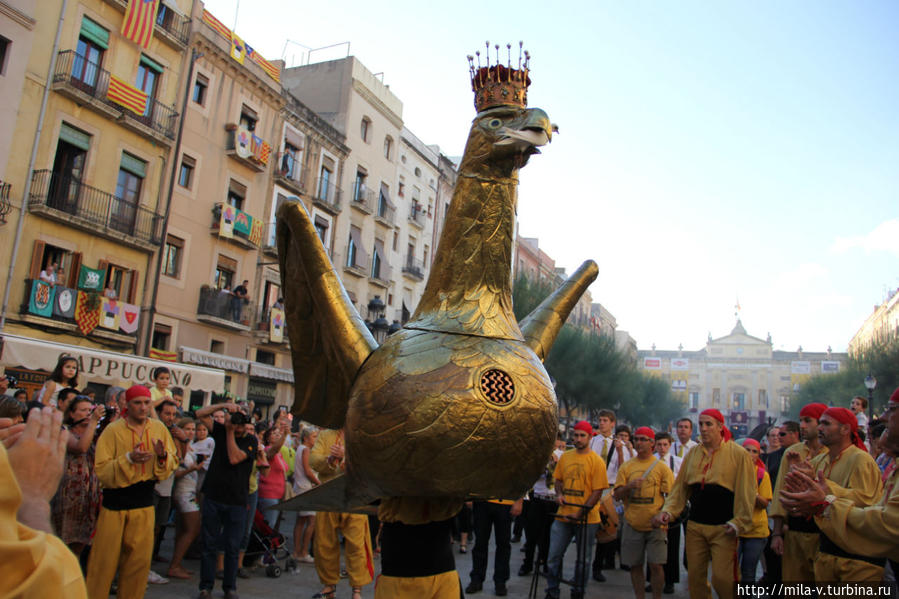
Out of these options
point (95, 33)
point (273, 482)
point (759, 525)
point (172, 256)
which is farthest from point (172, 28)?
point (759, 525)

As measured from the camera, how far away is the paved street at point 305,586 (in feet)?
20.3

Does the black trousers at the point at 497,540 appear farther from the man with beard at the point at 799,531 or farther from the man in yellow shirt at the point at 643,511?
the man with beard at the point at 799,531

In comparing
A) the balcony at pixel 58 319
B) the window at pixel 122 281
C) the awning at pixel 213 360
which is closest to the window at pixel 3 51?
the balcony at pixel 58 319

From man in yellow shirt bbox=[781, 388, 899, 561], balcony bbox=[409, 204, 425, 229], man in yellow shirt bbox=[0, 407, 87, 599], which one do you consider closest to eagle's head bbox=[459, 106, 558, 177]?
man in yellow shirt bbox=[0, 407, 87, 599]

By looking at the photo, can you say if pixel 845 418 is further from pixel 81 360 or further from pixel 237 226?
pixel 237 226

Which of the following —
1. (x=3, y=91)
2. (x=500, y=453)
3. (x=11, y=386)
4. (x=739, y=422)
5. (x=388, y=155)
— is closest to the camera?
(x=500, y=453)

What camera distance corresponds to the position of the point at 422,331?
2.92 m

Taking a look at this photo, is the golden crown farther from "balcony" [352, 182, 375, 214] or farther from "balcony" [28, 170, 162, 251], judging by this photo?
"balcony" [352, 182, 375, 214]

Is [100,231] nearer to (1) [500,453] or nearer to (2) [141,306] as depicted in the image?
(2) [141,306]

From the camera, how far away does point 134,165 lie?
17969 mm

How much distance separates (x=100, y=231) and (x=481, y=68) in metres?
16.2

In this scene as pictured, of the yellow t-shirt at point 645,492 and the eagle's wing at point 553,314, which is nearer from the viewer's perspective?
the eagle's wing at point 553,314

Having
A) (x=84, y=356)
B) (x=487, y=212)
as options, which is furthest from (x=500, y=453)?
(x=84, y=356)

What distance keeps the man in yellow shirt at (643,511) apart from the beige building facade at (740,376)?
8076cm
